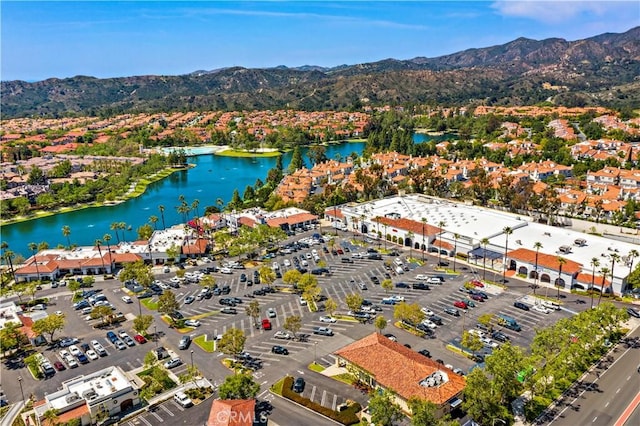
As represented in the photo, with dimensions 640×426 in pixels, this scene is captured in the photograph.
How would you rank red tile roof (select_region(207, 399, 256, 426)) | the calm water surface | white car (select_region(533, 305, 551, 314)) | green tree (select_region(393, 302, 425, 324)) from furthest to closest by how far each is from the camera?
the calm water surface
white car (select_region(533, 305, 551, 314))
green tree (select_region(393, 302, 425, 324))
red tile roof (select_region(207, 399, 256, 426))

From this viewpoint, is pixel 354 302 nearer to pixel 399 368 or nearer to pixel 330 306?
pixel 330 306

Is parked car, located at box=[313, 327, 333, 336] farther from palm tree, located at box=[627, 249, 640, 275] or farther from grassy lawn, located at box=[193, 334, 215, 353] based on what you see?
palm tree, located at box=[627, 249, 640, 275]

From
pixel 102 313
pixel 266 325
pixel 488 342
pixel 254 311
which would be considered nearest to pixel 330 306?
pixel 266 325

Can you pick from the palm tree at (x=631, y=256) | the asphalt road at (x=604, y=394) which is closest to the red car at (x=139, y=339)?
the asphalt road at (x=604, y=394)

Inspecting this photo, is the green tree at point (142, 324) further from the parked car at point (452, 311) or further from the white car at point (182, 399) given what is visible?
the parked car at point (452, 311)

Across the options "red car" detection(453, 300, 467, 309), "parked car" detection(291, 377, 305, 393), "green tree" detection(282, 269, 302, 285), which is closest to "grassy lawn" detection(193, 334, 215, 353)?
"parked car" detection(291, 377, 305, 393)

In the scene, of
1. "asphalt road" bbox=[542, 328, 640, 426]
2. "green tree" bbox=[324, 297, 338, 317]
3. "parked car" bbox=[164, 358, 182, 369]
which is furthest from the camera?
"green tree" bbox=[324, 297, 338, 317]

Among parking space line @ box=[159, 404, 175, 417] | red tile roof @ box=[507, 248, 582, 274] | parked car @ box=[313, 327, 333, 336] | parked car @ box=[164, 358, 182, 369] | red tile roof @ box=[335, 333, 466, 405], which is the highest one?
red tile roof @ box=[507, 248, 582, 274]

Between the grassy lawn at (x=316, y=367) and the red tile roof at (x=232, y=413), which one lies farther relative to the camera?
the grassy lawn at (x=316, y=367)
